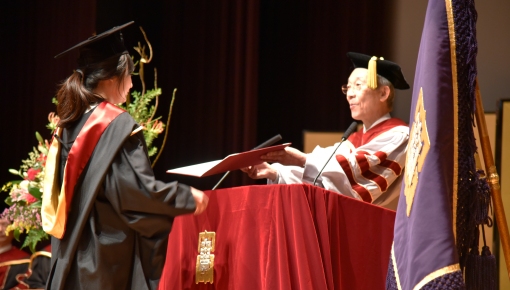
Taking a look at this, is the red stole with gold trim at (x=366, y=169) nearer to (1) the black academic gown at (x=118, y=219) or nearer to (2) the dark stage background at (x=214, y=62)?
(1) the black academic gown at (x=118, y=219)

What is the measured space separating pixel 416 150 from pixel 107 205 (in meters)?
1.32

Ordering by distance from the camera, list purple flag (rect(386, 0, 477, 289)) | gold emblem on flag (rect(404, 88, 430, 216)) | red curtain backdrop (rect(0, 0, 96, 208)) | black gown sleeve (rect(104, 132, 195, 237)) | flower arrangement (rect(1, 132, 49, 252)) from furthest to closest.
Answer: red curtain backdrop (rect(0, 0, 96, 208)), flower arrangement (rect(1, 132, 49, 252)), black gown sleeve (rect(104, 132, 195, 237)), gold emblem on flag (rect(404, 88, 430, 216)), purple flag (rect(386, 0, 477, 289))

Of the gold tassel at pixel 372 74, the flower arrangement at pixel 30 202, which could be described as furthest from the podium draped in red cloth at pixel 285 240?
the flower arrangement at pixel 30 202

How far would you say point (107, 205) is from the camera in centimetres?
261

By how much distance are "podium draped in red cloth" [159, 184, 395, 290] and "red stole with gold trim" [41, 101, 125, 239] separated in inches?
19.4

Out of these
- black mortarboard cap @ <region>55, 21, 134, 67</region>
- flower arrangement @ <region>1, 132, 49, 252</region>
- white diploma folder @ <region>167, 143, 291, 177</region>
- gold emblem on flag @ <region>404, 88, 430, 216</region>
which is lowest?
flower arrangement @ <region>1, 132, 49, 252</region>

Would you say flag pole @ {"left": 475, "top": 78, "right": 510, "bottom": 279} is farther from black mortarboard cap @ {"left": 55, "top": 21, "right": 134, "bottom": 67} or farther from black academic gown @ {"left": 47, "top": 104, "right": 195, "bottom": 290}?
black mortarboard cap @ {"left": 55, "top": 21, "right": 134, "bottom": 67}

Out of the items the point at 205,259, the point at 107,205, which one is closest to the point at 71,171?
the point at 107,205

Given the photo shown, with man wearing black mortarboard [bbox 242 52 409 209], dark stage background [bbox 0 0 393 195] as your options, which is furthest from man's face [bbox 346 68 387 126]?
dark stage background [bbox 0 0 393 195]

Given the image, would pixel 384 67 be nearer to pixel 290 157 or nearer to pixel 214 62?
pixel 290 157

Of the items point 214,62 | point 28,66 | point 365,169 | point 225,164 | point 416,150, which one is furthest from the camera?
point 28,66

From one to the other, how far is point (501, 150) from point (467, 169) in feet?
7.90

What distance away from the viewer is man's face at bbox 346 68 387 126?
3.82 meters

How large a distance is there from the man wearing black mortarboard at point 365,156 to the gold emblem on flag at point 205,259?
0.54 metres
